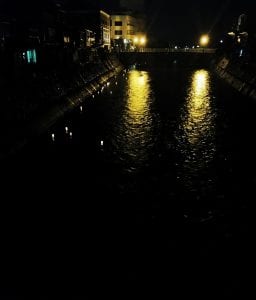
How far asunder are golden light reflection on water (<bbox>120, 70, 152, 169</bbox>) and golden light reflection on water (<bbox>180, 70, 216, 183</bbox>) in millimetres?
3843

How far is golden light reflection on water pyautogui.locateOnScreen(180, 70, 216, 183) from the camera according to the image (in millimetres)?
27041

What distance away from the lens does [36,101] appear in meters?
37.7

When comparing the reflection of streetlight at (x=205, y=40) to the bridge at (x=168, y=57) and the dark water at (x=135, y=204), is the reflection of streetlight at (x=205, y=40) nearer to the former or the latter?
the bridge at (x=168, y=57)

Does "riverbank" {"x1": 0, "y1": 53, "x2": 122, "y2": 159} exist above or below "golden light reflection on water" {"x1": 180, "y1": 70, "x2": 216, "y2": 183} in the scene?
above

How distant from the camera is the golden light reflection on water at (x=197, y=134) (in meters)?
27.0

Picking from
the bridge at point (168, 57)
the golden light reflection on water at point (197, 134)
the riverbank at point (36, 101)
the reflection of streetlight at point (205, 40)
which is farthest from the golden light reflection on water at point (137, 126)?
the reflection of streetlight at point (205, 40)

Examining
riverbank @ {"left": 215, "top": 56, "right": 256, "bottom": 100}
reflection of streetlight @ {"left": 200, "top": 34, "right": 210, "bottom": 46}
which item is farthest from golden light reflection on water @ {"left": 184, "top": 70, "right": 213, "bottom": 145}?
reflection of streetlight @ {"left": 200, "top": 34, "right": 210, "bottom": 46}

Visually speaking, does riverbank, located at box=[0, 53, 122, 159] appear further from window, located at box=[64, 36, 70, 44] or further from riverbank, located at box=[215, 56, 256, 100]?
riverbank, located at box=[215, 56, 256, 100]

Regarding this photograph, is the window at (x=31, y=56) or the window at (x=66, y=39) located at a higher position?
the window at (x=66, y=39)

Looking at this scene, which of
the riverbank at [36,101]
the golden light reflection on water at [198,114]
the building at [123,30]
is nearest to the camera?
the riverbank at [36,101]

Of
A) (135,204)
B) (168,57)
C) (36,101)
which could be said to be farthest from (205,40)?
(135,204)

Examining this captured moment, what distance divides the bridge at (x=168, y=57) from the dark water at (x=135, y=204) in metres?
85.4

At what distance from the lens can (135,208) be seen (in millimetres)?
20359

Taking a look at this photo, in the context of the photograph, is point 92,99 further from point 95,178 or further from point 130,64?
point 130,64
